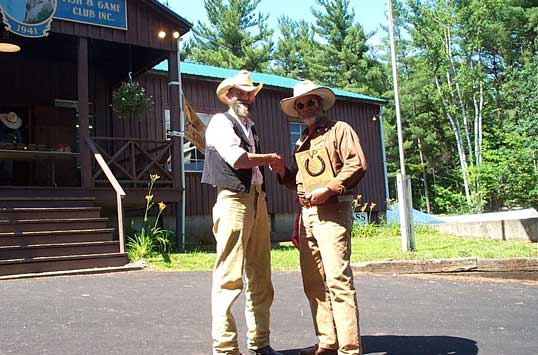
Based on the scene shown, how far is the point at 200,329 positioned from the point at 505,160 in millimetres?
21647

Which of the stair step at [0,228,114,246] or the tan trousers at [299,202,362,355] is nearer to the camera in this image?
the tan trousers at [299,202,362,355]

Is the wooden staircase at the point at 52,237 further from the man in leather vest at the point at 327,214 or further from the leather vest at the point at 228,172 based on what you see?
the man in leather vest at the point at 327,214

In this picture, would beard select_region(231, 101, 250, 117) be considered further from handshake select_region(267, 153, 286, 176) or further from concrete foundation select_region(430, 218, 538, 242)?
concrete foundation select_region(430, 218, 538, 242)

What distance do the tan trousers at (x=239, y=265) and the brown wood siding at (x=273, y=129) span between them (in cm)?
984

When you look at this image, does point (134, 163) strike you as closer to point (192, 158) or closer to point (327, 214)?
point (192, 158)

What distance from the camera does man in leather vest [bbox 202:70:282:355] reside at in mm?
3367

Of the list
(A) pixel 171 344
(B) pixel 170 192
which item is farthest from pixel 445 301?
(B) pixel 170 192

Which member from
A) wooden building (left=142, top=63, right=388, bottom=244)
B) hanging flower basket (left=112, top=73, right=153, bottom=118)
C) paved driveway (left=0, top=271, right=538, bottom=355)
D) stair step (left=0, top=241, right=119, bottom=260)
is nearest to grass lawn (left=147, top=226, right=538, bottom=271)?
stair step (left=0, top=241, right=119, bottom=260)

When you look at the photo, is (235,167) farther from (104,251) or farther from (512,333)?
(104,251)

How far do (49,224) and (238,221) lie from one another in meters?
5.86

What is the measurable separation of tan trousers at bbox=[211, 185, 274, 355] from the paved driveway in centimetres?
39

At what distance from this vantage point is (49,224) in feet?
27.4

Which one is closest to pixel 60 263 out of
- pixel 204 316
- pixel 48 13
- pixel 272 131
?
pixel 204 316

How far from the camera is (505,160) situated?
2311 centimetres
